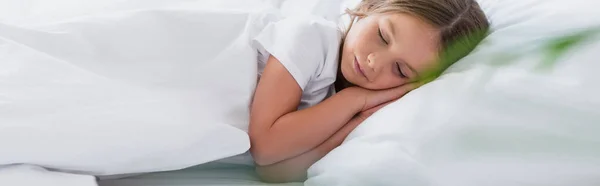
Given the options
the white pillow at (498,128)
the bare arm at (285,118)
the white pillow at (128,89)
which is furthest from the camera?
the bare arm at (285,118)

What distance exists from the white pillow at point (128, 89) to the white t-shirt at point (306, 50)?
3 cm

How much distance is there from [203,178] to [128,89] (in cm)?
17

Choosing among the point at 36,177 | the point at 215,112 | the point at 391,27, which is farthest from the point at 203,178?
the point at 391,27

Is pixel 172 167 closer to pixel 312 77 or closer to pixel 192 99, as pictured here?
pixel 192 99

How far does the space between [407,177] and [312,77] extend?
31 cm

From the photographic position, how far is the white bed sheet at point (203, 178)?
916 mm

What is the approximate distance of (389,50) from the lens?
0.97 meters

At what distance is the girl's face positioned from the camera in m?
0.96

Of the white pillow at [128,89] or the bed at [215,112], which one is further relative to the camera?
the white pillow at [128,89]

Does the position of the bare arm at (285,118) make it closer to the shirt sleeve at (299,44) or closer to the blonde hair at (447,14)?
the shirt sleeve at (299,44)

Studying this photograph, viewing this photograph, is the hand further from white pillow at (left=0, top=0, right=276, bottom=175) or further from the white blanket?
the white blanket

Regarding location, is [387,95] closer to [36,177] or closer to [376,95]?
[376,95]

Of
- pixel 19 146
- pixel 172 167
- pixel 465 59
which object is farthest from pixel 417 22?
pixel 19 146

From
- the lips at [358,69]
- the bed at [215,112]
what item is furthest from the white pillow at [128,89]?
the lips at [358,69]
